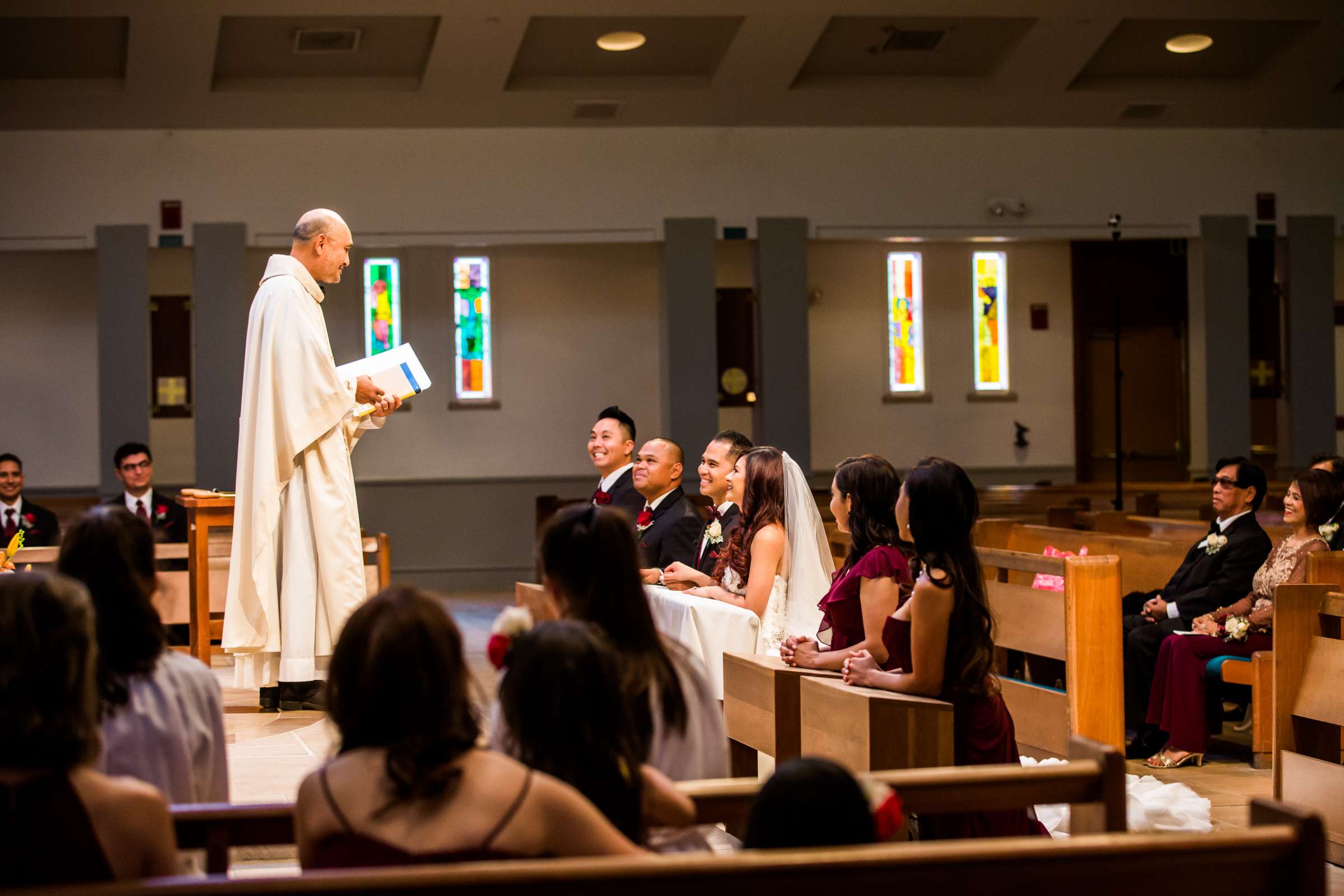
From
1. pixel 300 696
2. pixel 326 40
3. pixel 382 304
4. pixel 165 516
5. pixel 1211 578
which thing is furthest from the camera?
pixel 382 304

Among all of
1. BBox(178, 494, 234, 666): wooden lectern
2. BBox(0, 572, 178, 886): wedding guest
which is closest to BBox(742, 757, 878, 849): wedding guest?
BBox(0, 572, 178, 886): wedding guest

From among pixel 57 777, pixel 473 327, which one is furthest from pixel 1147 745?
pixel 473 327

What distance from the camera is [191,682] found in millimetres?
2385

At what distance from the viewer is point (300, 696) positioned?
4.93 m

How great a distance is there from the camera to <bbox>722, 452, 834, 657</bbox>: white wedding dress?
4840mm

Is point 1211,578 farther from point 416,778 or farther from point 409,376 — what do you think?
point 416,778

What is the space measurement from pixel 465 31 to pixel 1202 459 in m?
7.56

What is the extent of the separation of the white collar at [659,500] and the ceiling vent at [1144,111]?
795 centimetres

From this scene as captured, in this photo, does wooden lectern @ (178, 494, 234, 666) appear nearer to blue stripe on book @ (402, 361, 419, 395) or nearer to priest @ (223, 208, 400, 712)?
priest @ (223, 208, 400, 712)

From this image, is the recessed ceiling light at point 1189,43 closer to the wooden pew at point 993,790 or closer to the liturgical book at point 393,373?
the liturgical book at point 393,373

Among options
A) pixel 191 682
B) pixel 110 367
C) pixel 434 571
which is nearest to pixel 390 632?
pixel 191 682

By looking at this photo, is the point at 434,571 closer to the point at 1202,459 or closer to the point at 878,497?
the point at 1202,459

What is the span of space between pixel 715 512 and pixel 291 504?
167 cm

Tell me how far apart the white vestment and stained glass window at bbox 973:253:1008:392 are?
33.4 feet
